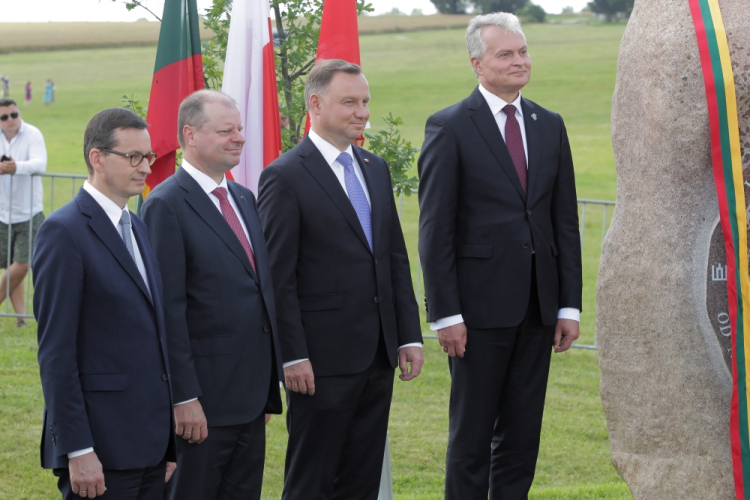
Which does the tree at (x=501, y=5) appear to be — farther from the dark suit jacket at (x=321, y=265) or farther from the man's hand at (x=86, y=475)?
the man's hand at (x=86, y=475)

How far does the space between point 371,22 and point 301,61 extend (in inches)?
2307

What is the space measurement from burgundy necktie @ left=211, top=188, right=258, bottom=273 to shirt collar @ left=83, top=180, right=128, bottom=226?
554mm

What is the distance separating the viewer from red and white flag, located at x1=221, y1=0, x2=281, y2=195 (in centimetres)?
474

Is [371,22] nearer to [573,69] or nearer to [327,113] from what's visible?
[573,69]

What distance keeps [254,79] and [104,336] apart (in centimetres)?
208

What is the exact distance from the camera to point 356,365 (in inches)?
152

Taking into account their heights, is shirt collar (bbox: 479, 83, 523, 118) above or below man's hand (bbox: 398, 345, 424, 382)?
above

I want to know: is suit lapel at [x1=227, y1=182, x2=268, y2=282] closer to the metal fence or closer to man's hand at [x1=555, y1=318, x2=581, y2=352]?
man's hand at [x1=555, y1=318, x2=581, y2=352]

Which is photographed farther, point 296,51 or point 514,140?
point 296,51

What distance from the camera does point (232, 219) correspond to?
3.65 m

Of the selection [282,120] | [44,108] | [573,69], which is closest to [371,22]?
[573,69]

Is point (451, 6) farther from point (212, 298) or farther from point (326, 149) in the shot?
point (212, 298)

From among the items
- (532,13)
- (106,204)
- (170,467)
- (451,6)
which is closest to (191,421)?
(170,467)

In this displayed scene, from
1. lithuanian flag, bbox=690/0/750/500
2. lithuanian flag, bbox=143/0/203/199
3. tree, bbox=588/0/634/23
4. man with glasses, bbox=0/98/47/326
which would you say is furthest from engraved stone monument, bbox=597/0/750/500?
tree, bbox=588/0/634/23
